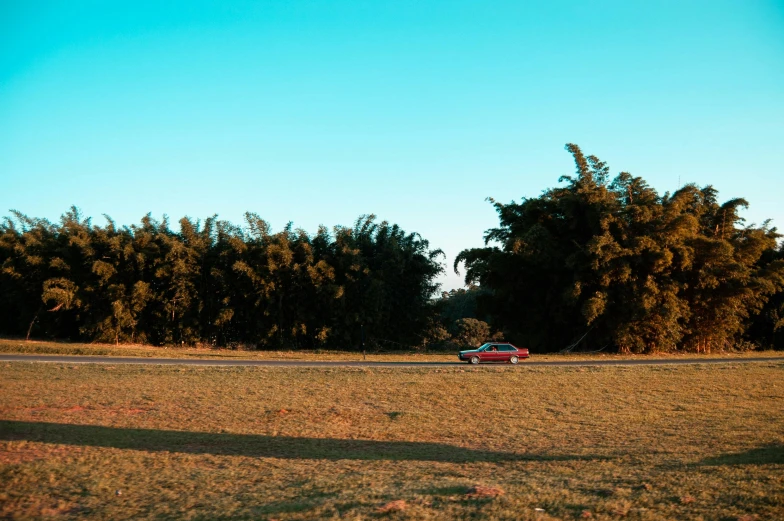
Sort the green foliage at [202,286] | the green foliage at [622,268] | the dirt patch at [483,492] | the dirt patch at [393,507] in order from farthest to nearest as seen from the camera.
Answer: the green foliage at [202,286]
the green foliage at [622,268]
the dirt patch at [483,492]
the dirt patch at [393,507]

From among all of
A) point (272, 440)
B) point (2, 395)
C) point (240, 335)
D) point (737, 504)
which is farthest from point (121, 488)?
point (240, 335)

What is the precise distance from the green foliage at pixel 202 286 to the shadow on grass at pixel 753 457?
81.5ft

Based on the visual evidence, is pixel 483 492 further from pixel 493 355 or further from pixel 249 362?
pixel 249 362

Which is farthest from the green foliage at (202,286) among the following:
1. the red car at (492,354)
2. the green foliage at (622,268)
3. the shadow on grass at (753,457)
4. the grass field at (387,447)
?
the shadow on grass at (753,457)

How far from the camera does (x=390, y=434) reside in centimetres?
1152

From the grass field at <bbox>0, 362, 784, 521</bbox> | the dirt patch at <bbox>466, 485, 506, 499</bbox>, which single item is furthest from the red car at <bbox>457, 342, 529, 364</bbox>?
the dirt patch at <bbox>466, 485, 506, 499</bbox>

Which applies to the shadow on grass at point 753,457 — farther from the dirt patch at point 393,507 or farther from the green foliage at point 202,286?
the green foliage at point 202,286

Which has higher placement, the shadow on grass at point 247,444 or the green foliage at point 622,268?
the green foliage at point 622,268

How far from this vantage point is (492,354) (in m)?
25.2

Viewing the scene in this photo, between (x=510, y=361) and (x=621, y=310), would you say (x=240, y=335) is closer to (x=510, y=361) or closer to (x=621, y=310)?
(x=510, y=361)

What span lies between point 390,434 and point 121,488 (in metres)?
5.43

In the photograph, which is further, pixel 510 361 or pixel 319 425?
pixel 510 361

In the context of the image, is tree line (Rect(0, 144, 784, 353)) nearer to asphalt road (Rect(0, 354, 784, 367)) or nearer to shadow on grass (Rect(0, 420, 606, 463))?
asphalt road (Rect(0, 354, 784, 367))

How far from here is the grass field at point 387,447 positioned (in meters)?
6.39
